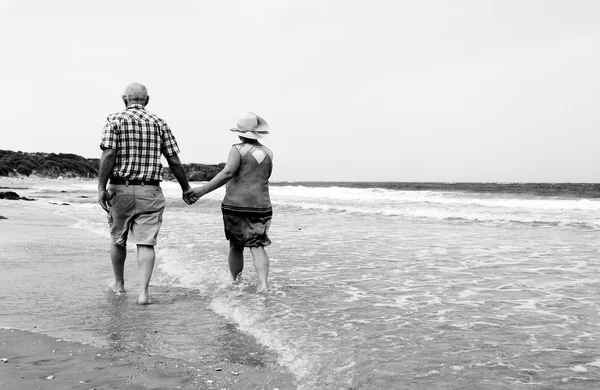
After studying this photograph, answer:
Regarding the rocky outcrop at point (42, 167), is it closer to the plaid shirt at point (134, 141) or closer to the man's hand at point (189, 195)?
the man's hand at point (189, 195)

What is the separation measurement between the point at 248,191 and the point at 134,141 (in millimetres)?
1226

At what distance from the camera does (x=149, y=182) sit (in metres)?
4.86

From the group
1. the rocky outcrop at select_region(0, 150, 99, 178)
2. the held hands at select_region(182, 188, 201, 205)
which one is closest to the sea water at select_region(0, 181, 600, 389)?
the held hands at select_region(182, 188, 201, 205)

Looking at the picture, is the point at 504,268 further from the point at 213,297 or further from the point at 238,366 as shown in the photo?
the point at 238,366

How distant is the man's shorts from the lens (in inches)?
189

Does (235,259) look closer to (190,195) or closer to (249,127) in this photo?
(190,195)

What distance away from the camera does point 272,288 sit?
5387mm

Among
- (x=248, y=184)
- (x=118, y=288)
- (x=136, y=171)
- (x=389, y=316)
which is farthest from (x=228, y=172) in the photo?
(x=389, y=316)

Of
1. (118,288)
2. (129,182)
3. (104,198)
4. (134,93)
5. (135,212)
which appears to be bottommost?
(118,288)

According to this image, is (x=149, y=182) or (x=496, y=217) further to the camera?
(x=496, y=217)

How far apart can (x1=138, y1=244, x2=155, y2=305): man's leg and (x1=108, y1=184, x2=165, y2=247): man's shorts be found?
0.08 meters

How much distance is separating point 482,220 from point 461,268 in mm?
9521

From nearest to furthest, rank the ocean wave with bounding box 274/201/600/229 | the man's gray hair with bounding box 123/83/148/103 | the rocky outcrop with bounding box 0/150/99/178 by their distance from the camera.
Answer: the man's gray hair with bounding box 123/83/148/103 → the ocean wave with bounding box 274/201/600/229 → the rocky outcrop with bounding box 0/150/99/178

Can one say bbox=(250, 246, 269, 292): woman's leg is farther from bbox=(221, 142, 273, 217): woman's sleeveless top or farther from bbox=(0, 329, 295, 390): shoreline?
bbox=(0, 329, 295, 390): shoreline
